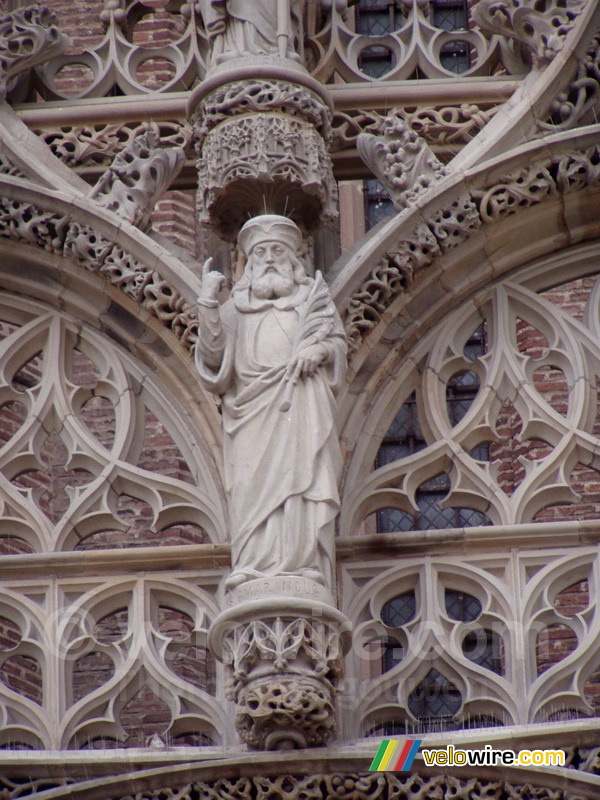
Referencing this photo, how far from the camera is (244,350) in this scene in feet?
48.3

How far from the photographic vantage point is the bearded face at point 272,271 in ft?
48.8

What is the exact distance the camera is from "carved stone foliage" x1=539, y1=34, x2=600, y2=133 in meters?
16.0

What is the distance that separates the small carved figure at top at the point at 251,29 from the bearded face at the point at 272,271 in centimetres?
132

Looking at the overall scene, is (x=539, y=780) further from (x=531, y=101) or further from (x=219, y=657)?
(x=531, y=101)

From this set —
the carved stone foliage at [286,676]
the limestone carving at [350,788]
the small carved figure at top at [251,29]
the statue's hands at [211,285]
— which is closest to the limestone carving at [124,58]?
the small carved figure at top at [251,29]

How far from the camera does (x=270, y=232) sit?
49.5 ft

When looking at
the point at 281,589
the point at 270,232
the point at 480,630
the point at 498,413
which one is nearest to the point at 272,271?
the point at 270,232

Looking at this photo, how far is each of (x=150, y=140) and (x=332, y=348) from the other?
1992 millimetres

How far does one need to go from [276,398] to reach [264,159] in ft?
4.94

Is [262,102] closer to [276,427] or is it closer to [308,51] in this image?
[308,51]

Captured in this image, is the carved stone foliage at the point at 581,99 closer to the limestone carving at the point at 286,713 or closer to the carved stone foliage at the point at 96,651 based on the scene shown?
the carved stone foliage at the point at 96,651

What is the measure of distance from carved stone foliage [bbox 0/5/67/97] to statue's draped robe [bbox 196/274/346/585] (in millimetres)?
2233

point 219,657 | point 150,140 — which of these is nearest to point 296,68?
point 150,140

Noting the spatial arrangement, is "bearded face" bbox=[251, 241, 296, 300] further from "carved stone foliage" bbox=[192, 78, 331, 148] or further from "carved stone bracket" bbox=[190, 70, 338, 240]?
"carved stone foliage" bbox=[192, 78, 331, 148]
